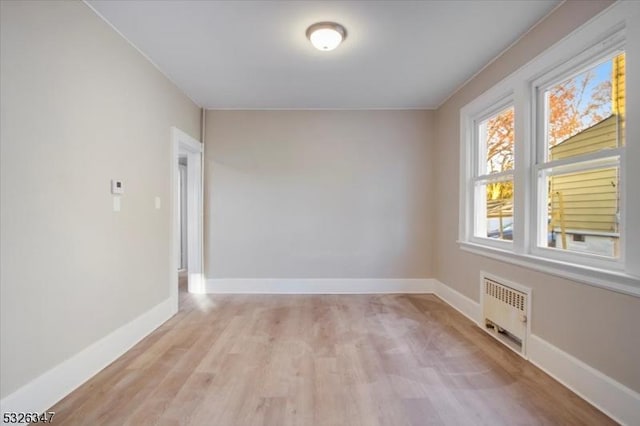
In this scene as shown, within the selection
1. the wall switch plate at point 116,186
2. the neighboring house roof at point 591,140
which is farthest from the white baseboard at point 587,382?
the wall switch plate at point 116,186

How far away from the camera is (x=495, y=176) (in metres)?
2.91

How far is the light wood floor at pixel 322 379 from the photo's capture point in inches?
66.1

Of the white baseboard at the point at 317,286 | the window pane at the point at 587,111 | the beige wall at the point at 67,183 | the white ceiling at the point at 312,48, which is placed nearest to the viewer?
the beige wall at the point at 67,183

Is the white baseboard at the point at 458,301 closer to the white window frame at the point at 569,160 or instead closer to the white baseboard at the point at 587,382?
the white window frame at the point at 569,160

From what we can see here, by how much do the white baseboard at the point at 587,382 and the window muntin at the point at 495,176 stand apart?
0.98 m

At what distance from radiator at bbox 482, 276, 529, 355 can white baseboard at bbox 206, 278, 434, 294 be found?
1315 mm

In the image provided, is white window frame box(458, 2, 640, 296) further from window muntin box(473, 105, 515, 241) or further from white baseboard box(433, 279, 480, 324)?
white baseboard box(433, 279, 480, 324)

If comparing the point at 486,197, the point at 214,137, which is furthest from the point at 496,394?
the point at 214,137

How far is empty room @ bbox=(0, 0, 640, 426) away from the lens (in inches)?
64.6

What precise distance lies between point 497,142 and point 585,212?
1.21 m

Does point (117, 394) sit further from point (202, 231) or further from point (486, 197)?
point (486, 197)

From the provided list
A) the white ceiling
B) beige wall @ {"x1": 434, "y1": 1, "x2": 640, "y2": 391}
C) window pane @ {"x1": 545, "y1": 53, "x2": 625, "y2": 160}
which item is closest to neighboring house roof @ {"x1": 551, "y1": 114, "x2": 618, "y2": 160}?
window pane @ {"x1": 545, "y1": 53, "x2": 625, "y2": 160}

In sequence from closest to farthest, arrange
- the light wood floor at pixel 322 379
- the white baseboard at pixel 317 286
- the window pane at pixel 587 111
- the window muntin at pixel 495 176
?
1. the light wood floor at pixel 322 379
2. the window pane at pixel 587 111
3. the window muntin at pixel 495 176
4. the white baseboard at pixel 317 286

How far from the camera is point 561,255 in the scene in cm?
211
